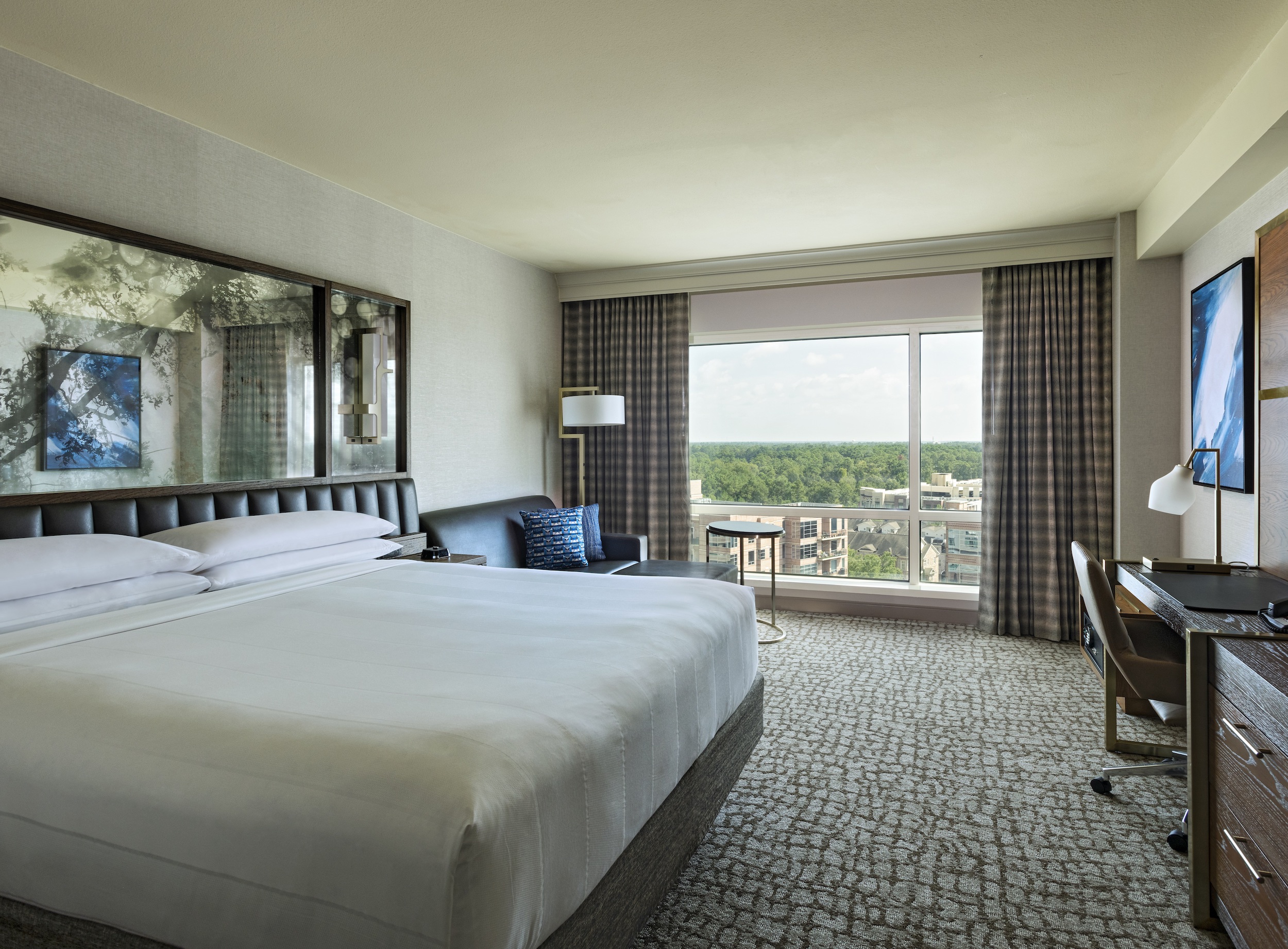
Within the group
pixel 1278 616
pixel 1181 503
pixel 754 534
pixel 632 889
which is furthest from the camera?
pixel 754 534

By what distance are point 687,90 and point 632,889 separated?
260 centimetres

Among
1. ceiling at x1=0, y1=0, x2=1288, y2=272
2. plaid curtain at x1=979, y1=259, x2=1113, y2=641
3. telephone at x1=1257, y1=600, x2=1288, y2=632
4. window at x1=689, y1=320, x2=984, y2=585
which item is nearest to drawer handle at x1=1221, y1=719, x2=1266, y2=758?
telephone at x1=1257, y1=600, x2=1288, y2=632

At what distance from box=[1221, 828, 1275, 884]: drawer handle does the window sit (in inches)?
135

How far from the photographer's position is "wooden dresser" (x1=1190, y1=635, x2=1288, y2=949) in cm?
151

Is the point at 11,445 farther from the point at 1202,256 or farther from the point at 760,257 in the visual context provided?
the point at 1202,256

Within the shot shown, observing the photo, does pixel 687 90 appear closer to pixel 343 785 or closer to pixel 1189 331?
pixel 343 785

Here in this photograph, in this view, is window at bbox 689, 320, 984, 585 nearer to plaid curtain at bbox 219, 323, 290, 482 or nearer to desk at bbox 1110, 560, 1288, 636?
desk at bbox 1110, 560, 1288, 636

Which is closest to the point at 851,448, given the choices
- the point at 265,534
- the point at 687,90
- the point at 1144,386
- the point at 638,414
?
the point at 638,414

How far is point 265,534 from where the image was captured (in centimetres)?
277

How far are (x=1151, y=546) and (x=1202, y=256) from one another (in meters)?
1.62

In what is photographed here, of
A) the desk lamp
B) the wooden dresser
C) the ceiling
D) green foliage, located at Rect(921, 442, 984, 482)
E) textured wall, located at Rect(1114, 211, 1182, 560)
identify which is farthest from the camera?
green foliage, located at Rect(921, 442, 984, 482)

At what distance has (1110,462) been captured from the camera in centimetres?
458

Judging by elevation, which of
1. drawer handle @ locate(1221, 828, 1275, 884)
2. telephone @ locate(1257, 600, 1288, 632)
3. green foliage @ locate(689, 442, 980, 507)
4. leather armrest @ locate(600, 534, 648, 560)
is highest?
green foliage @ locate(689, 442, 980, 507)

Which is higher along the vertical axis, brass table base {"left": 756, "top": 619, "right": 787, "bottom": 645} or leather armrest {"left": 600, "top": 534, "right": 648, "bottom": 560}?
leather armrest {"left": 600, "top": 534, "right": 648, "bottom": 560}
